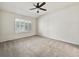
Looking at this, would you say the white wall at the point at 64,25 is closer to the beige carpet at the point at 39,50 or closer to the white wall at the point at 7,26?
the beige carpet at the point at 39,50

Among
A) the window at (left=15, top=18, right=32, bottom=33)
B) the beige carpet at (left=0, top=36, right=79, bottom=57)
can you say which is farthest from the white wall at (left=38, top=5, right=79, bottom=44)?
the window at (left=15, top=18, right=32, bottom=33)

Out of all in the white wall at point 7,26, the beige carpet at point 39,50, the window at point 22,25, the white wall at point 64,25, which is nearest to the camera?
the beige carpet at point 39,50

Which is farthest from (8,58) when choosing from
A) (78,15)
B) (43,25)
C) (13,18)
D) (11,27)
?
(43,25)

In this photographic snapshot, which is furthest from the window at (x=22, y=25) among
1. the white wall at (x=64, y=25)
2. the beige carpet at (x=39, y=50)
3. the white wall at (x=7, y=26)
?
the beige carpet at (x=39, y=50)

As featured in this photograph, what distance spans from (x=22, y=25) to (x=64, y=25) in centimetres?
413

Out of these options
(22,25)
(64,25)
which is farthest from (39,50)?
(22,25)

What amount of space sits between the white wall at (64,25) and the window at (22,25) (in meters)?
1.98

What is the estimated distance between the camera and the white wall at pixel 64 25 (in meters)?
4.36

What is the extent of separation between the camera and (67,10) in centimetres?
485

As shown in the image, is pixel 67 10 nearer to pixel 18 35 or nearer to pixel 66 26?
pixel 66 26

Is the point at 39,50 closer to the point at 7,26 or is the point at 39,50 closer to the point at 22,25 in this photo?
the point at 7,26

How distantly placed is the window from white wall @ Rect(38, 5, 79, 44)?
6.50 feet

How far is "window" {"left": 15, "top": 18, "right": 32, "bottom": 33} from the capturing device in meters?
6.20

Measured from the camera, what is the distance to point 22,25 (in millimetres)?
6816
